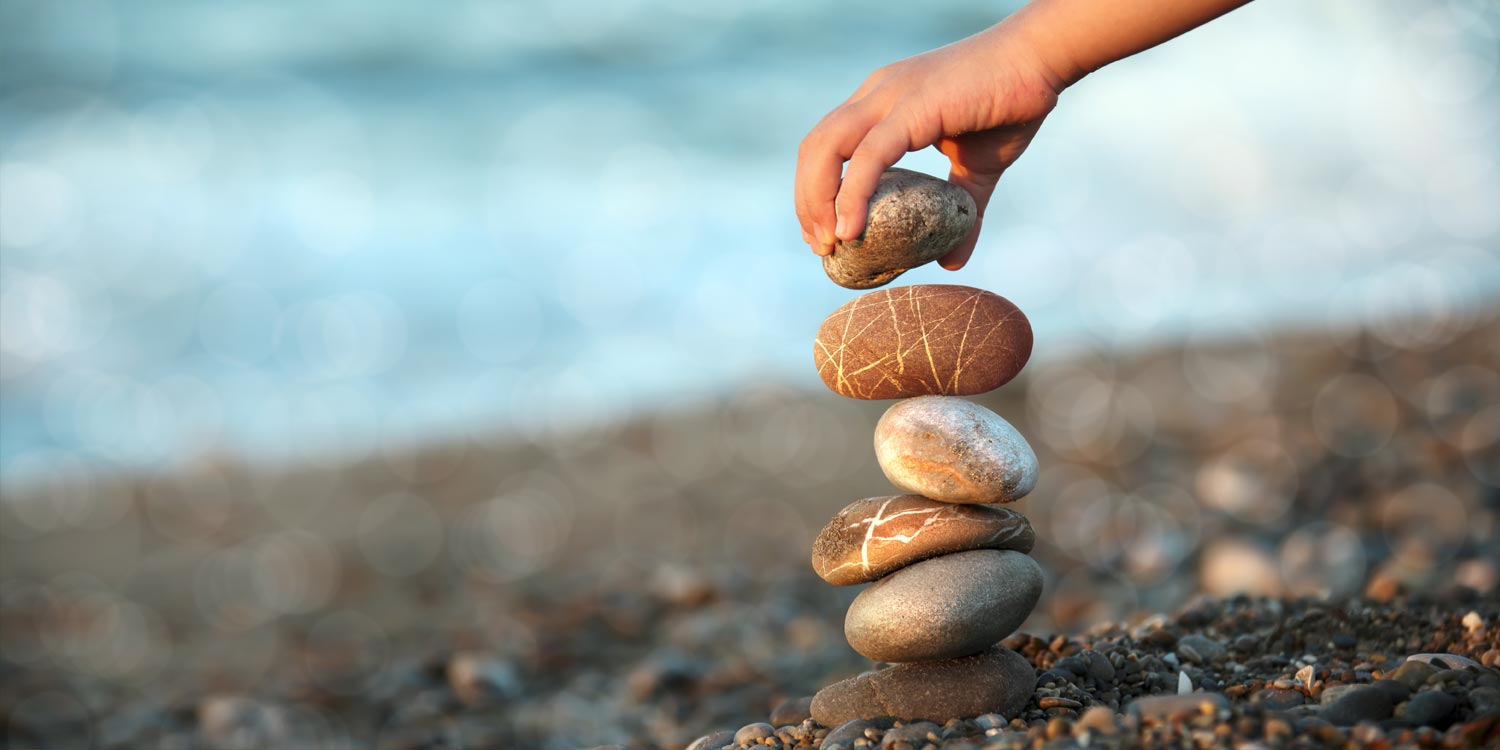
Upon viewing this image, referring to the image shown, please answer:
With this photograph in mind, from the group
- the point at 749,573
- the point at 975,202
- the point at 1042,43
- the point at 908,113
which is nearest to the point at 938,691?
the point at 975,202

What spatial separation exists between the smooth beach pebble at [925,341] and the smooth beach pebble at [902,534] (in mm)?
364

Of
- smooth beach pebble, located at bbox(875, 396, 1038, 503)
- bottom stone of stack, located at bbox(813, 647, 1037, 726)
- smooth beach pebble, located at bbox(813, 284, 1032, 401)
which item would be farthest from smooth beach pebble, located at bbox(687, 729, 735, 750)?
smooth beach pebble, located at bbox(813, 284, 1032, 401)

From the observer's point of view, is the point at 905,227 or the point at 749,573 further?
the point at 749,573

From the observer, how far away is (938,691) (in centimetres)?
320

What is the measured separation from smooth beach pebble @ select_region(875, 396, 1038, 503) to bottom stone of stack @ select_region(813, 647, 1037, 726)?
489 millimetres

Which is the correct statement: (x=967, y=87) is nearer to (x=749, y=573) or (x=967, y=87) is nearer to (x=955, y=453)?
(x=955, y=453)

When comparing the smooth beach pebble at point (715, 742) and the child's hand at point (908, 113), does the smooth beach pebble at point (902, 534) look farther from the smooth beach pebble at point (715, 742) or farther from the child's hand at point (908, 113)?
the child's hand at point (908, 113)

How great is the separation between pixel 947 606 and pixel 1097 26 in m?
1.68

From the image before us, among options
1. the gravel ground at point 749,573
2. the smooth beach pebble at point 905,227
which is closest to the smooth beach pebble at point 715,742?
the gravel ground at point 749,573

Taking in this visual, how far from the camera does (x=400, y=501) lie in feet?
31.6

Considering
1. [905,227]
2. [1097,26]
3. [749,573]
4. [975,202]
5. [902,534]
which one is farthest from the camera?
[749,573]

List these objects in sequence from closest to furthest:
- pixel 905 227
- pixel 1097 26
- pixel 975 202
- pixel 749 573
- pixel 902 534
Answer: pixel 1097 26 → pixel 905 227 → pixel 902 534 → pixel 975 202 → pixel 749 573

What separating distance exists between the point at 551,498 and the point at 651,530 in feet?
3.88

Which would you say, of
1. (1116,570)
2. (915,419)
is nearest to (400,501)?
(1116,570)
